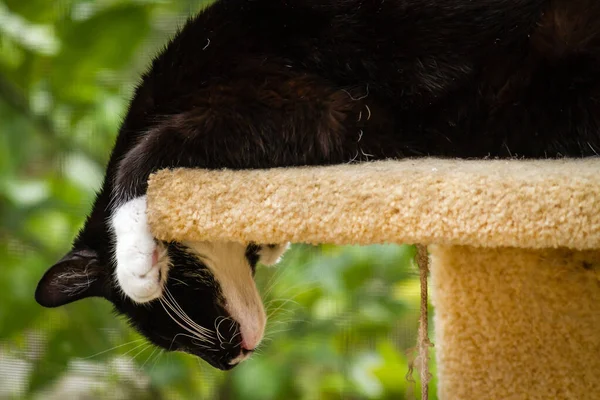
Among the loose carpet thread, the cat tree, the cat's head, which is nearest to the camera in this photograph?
the cat tree

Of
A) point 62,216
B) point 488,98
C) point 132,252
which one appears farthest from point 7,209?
point 488,98

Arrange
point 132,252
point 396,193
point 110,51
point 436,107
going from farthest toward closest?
1. point 110,51
2. point 436,107
3. point 132,252
4. point 396,193

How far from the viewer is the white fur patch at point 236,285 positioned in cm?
98

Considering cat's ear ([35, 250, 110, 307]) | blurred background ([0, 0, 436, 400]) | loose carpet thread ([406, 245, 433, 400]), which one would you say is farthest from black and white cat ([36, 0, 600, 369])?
blurred background ([0, 0, 436, 400])

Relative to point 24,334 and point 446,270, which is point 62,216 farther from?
point 446,270

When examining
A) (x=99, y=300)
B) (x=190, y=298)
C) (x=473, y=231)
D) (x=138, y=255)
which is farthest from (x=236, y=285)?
(x=99, y=300)

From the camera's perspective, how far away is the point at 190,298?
3.18ft

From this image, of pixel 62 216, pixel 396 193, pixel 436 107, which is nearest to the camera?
pixel 396 193

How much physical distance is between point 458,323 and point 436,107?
0.95 ft

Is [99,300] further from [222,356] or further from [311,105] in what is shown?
[311,105]

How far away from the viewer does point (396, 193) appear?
2.28ft

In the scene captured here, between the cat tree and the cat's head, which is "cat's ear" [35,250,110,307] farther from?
the cat tree

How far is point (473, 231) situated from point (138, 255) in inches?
15.4

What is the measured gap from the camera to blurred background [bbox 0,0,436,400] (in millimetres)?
1502
